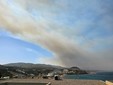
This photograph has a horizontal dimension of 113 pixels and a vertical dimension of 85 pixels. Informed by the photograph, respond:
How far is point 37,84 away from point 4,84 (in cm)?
549

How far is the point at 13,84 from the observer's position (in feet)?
143

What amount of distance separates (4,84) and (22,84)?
295 centimetres

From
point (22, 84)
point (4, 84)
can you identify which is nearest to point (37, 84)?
point (22, 84)

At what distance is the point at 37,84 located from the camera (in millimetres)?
41906

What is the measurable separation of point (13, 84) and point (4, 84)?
1.69m

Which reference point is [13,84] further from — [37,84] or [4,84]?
[37,84]

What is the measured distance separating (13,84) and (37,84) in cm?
446

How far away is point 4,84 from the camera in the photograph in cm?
4241

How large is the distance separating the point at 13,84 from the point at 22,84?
190cm

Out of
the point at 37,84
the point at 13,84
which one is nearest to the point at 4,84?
the point at 13,84
